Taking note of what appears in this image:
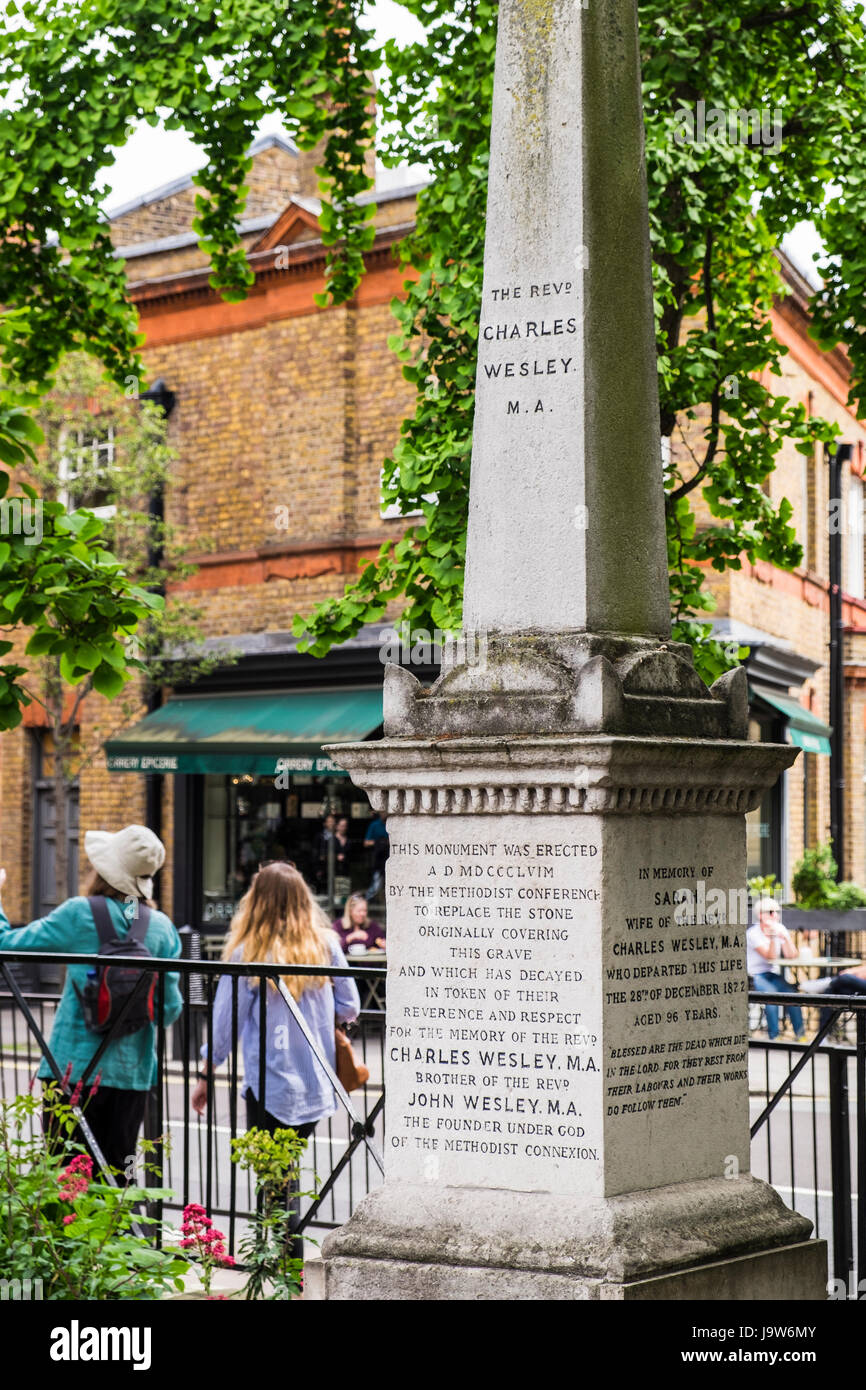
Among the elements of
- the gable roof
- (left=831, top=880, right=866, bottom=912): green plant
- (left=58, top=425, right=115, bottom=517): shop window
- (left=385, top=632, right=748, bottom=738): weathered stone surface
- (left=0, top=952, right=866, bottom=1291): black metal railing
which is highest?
the gable roof

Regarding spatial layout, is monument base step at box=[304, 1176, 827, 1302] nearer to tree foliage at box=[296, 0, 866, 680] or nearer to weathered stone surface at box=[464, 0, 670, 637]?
weathered stone surface at box=[464, 0, 670, 637]

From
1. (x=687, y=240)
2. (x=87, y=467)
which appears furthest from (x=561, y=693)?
(x=87, y=467)

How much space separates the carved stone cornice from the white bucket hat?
10.4ft

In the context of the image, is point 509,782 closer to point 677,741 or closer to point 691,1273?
point 677,741

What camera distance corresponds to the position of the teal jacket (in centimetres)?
802

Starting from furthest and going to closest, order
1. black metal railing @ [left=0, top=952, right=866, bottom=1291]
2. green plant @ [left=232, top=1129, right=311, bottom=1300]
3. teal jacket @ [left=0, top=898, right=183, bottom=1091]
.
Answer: teal jacket @ [left=0, top=898, right=183, bottom=1091]
black metal railing @ [left=0, top=952, right=866, bottom=1291]
green plant @ [left=232, top=1129, right=311, bottom=1300]

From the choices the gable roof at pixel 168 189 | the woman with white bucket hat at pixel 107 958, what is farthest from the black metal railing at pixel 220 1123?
the gable roof at pixel 168 189

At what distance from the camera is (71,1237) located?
5008mm

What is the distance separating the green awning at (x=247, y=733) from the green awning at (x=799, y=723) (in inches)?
179

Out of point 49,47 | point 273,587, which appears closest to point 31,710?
point 273,587

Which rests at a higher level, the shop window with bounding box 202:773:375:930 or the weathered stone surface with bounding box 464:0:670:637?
the weathered stone surface with bounding box 464:0:670:637

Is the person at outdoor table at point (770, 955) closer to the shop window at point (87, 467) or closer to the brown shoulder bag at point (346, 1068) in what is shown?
the shop window at point (87, 467)

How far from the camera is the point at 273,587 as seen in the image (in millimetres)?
22359

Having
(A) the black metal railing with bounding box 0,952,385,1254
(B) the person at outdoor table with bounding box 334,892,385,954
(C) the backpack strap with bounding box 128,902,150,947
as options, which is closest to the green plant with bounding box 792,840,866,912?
(B) the person at outdoor table with bounding box 334,892,385,954
